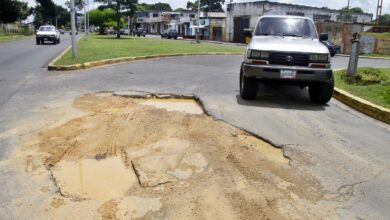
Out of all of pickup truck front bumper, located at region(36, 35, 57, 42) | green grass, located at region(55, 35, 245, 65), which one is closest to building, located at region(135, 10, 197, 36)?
pickup truck front bumper, located at region(36, 35, 57, 42)

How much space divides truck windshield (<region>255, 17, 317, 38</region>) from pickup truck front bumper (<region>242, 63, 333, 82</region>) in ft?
4.72

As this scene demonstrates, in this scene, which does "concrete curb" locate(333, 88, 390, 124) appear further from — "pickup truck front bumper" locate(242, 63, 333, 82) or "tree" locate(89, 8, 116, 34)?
"tree" locate(89, 8, 116, 34)

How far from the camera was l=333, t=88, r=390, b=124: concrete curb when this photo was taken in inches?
308

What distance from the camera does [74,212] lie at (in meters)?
3.89

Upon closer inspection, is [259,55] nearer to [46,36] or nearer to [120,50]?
[120,50]

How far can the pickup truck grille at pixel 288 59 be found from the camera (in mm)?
8477

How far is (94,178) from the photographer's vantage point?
4.66m

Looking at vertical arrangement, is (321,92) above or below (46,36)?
below

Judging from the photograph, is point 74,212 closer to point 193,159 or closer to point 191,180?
point 191,180

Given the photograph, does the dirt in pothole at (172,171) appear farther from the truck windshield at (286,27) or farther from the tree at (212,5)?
the tree at (212,5)

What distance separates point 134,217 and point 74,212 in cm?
59

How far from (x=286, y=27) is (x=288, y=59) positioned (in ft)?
5.20

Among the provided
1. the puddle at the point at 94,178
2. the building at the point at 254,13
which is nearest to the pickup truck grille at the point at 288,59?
the puddle at the point at 94,178

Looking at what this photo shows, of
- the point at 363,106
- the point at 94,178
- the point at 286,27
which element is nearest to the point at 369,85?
the point at 363,106
